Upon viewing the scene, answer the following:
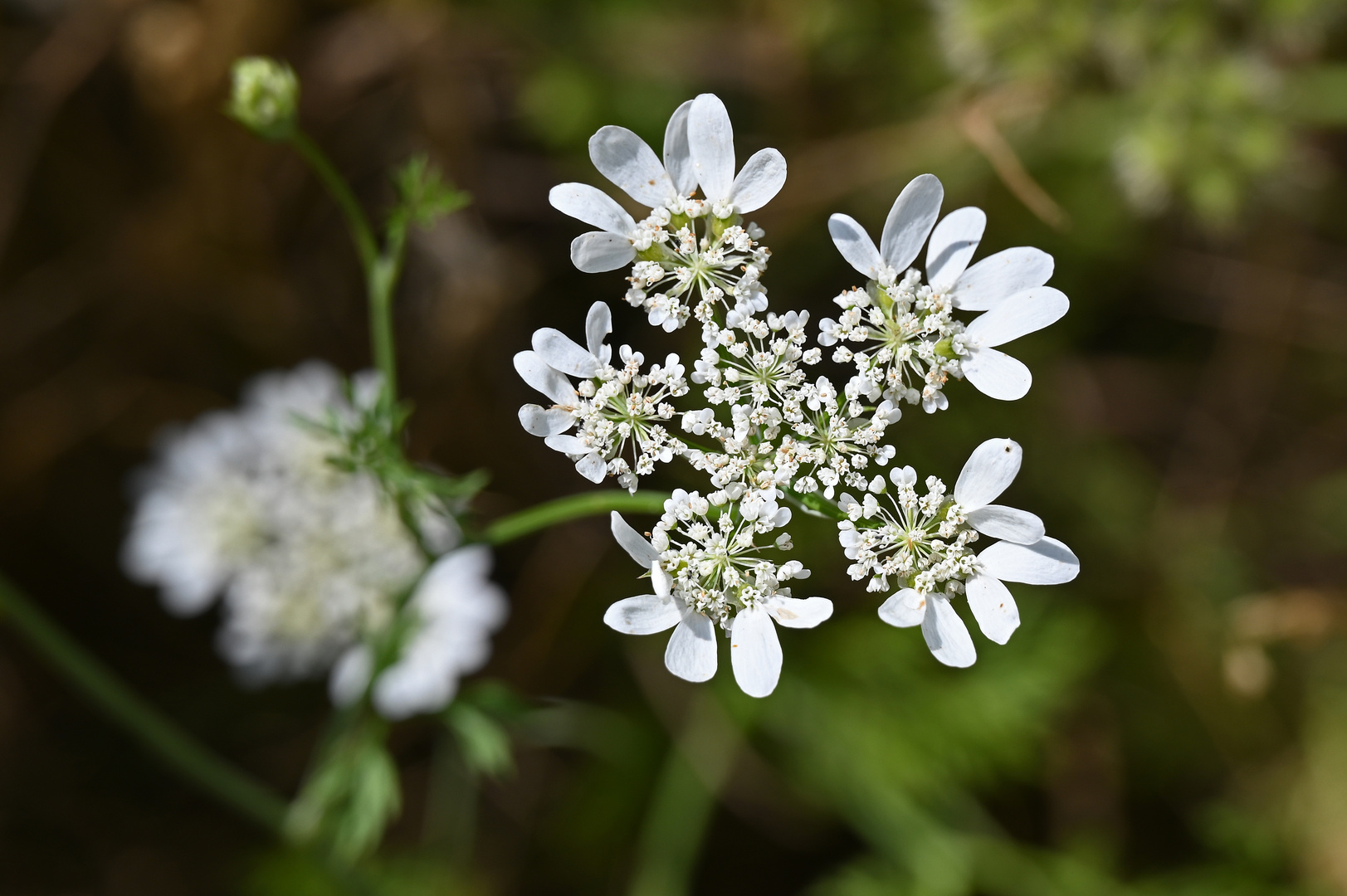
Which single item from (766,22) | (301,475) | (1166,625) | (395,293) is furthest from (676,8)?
(1166,625)

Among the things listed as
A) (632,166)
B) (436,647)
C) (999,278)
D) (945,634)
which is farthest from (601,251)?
(436,647)

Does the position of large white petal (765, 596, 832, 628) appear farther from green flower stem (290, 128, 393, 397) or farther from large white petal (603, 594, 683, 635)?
green flower stem (290, 128, 393, 397)

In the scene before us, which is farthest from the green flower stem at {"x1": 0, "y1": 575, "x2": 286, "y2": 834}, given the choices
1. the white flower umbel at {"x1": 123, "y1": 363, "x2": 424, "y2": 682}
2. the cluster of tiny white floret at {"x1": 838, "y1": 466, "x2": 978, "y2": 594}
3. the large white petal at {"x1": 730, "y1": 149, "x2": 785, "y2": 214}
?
the large white petal at {"x1": 730, "y1": 149, "x2": 785, "y2": 214}

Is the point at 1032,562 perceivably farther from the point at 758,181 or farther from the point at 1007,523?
the point at 758,181

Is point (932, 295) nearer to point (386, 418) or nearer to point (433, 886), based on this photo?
point (386, 418)

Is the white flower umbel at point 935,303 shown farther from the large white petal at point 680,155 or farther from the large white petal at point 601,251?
the large white petal at point 601,251
